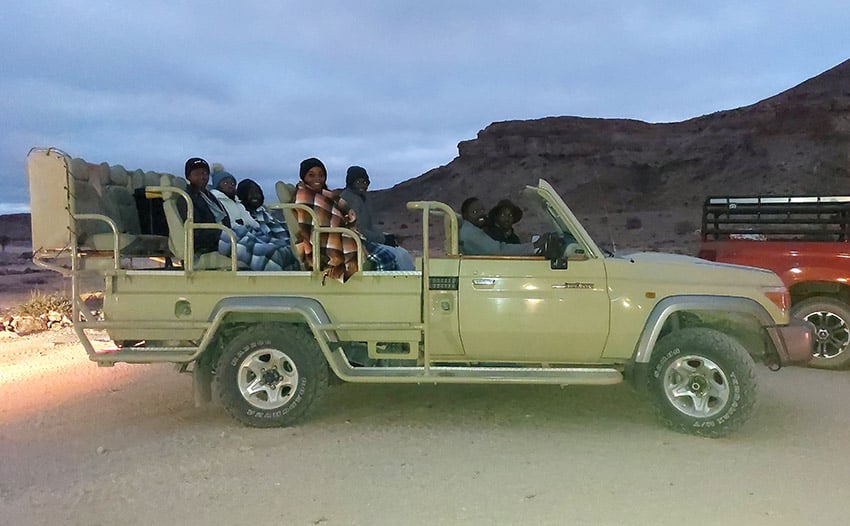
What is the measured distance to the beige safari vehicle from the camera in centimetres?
557

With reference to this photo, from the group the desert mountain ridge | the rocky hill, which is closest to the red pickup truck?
the desert mountain ridge

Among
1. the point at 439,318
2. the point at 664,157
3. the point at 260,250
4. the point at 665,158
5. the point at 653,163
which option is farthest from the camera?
the point at 653,163

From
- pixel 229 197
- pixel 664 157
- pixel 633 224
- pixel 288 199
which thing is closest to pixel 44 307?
pixel 229 197

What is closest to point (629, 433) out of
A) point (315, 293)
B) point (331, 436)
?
point (331, 436)

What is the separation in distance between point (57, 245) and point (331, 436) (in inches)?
99.5

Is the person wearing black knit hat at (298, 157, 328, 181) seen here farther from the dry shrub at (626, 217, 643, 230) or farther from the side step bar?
the dry shrub at (626, 217, 643, 230)

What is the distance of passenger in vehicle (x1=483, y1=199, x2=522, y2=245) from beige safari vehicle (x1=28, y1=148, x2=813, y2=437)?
728 millimetres

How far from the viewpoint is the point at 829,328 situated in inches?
315

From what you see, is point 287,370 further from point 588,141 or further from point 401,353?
point 588,141

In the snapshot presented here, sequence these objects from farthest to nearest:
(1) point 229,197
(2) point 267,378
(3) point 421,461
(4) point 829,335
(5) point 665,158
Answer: (5) point 665,158 → (4) point 829,335 → (1) point 229,197 → (2) point 267,378 → (3) point 421,461

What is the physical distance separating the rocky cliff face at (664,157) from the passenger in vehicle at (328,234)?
43.4 meters

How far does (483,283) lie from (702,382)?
1.77 metres

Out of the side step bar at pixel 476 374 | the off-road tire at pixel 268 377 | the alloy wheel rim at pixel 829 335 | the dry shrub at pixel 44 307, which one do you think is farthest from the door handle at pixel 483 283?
the dry shrub at pixel 44 307

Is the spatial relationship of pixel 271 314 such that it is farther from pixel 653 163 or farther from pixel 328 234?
pixel 653 163
